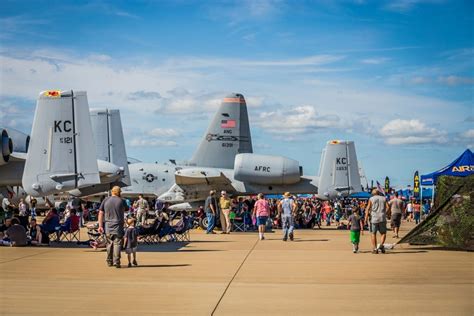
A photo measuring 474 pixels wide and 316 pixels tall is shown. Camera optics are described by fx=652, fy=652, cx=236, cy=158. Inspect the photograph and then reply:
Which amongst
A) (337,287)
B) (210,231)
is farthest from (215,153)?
(337,287)

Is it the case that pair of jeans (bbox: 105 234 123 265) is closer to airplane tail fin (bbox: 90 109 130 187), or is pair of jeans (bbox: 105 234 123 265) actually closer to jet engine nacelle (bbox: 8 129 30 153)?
jet engine nacelle (bbox: 8 129 30 153)

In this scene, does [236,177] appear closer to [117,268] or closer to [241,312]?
[117,268]

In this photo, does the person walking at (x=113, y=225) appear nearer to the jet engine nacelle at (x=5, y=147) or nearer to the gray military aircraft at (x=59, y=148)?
the gray military aircraft at (x=59, y=148)

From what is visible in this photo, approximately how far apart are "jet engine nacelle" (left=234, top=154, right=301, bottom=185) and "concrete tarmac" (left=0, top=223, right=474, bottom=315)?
1368 cm

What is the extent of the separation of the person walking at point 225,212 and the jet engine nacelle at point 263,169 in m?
5.96

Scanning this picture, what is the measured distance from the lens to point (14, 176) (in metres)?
17.4

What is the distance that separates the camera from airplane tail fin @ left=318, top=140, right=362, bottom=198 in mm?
33625

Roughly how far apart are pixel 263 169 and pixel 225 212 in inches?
264

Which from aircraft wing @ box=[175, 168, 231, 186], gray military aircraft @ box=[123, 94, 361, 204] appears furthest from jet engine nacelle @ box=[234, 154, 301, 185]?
aircraft wing @ box=[175, 168, 231, 186]

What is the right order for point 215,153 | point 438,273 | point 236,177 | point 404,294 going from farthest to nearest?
1. point 215,153
2. point 236,177
3. point 438,273
4. point 404,294

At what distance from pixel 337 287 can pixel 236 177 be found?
2035 centimetres

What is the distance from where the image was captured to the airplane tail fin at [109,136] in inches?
1224

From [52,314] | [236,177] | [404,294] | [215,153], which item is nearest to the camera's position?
[52,314]

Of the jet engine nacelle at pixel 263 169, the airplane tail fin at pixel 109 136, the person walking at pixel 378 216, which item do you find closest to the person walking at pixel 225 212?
the jet engine nacelle at pixel 263 169
